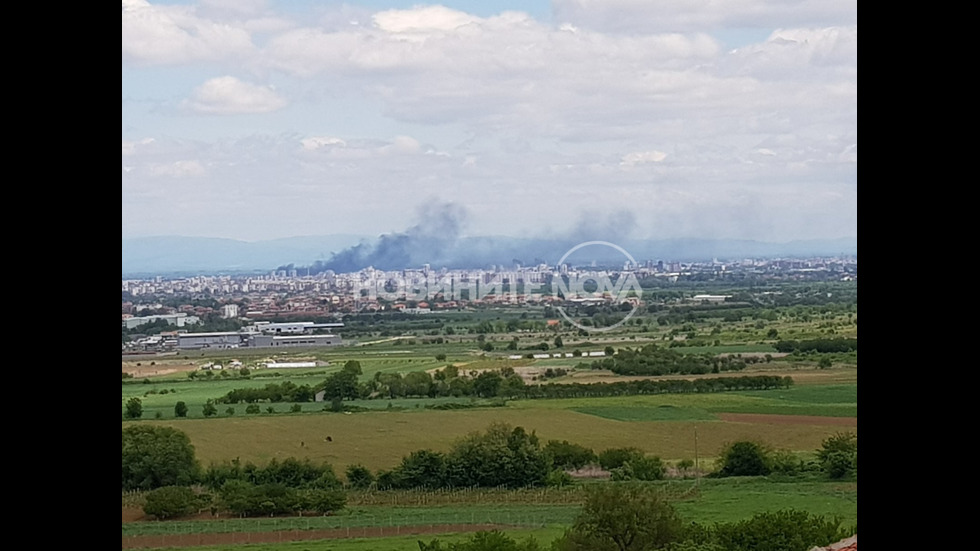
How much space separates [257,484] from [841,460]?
614 cm

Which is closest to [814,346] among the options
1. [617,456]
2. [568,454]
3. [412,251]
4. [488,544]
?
[617,456]

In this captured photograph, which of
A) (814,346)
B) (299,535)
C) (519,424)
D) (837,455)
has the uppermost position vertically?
(814,346)

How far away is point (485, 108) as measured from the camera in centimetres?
1299

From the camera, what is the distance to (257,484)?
36.7ft

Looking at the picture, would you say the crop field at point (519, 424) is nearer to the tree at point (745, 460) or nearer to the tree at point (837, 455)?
the tree at point (745, 460)

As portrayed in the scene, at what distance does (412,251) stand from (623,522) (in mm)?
3675

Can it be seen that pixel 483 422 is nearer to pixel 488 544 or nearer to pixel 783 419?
pixel 488 544

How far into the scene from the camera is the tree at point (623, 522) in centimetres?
1052

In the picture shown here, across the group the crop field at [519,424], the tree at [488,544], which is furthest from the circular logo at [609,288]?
the tree at [488,544]

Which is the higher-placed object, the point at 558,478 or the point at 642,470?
the point at 642,470

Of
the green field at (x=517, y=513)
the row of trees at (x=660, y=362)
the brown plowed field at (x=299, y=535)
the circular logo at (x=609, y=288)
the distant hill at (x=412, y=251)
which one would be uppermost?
the distant hill at (x=412, y=251)

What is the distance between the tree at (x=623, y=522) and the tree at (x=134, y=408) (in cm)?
444

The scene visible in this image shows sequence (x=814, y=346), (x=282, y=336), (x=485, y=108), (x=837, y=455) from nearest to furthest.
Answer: (x=814, y=346), (x=837, y=455), (x=282, y=336), (x=485, y=108)
